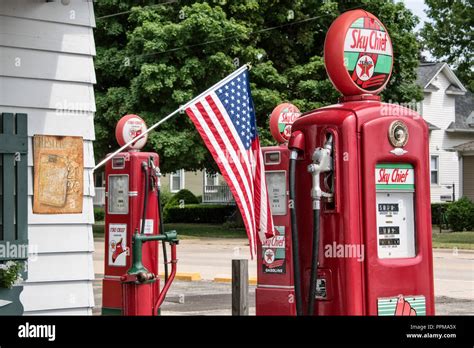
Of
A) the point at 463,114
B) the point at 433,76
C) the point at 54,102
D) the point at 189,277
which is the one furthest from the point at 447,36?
the point at 54,102

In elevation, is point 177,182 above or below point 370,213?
above

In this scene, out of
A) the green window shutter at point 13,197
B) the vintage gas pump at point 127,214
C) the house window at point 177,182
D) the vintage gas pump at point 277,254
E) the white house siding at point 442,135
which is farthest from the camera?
the house window at point 177,182

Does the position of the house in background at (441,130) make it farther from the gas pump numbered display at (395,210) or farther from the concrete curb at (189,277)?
the gas pump numbered display at (395,210)

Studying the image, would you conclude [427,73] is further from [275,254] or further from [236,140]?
[236,140]

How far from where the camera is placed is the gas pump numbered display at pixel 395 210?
20.6ft

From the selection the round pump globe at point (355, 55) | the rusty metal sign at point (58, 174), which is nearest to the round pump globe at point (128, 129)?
the rusty metal sign at point (58, 174)

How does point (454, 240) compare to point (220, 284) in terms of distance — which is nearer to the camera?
point (220, 284)

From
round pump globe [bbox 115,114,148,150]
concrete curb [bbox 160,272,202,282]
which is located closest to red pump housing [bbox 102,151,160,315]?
round pump globe [bbox 115,114,148,150]

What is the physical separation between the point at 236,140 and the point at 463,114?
4385 centimetres

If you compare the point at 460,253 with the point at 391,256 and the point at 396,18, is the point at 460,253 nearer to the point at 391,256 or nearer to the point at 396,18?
the point at 396,18

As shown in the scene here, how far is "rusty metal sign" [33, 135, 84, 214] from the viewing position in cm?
803

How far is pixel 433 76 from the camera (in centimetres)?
4506

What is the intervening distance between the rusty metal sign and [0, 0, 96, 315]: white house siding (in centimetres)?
6

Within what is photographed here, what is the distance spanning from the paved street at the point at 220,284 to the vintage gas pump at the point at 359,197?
20.9 feet
